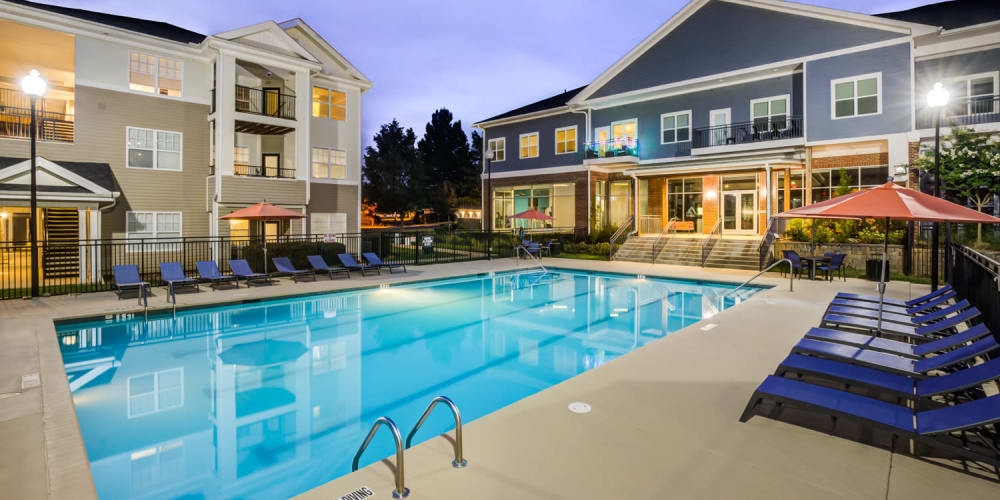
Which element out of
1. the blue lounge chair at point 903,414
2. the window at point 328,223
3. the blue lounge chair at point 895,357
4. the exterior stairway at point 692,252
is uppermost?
the window at point 328,223

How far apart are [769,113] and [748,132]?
47.1 inches

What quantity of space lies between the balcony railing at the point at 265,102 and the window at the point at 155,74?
2204 mm

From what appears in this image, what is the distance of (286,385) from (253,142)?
714 inches

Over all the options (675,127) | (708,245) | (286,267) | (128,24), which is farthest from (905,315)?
(128,24)

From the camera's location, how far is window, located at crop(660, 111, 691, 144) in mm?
25719

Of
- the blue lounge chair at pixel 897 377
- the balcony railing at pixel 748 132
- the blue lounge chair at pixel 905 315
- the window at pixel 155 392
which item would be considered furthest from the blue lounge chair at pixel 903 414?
the balcony railing at pixel 748 132

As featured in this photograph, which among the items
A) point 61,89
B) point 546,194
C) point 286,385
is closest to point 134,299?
point 286,385

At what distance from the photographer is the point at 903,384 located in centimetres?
492

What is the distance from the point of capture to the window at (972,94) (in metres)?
18.4

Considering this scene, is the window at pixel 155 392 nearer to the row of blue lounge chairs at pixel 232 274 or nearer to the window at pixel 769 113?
the row of blue lounge chairs at pixel 232 274

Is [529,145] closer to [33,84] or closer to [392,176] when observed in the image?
[33,84]

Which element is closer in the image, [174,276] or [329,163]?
[174,276]

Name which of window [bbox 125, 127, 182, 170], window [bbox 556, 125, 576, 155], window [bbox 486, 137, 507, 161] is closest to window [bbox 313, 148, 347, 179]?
window [bbox 125, 127, 182, 170]

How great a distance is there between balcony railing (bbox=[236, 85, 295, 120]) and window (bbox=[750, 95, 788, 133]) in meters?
21.3
